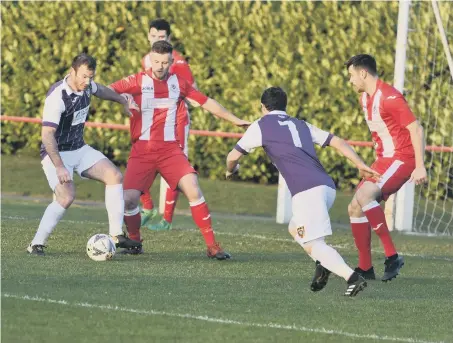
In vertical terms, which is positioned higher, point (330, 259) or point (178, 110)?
point (178, 110)

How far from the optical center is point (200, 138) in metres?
19.6

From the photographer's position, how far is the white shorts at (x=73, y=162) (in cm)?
1116

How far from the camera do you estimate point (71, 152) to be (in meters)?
11.3

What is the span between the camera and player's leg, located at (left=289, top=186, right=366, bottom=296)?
9.24m

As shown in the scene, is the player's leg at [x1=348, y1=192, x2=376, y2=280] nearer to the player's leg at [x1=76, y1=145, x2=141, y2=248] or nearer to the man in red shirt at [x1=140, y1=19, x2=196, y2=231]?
the player's leg at [x1=76, y1=145, x2=141, y2=248]

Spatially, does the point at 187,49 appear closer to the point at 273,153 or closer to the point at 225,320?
the point at 273,153

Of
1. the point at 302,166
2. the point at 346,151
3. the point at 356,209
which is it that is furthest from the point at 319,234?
the point at 356,209

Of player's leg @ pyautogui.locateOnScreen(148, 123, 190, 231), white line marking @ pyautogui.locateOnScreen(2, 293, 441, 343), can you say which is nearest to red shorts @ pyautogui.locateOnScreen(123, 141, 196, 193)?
player's leg @ pyautogui.locateOnScreen(148, 123, 190, 231)

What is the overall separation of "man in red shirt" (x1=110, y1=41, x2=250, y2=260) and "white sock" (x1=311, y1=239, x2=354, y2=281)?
7.68ft

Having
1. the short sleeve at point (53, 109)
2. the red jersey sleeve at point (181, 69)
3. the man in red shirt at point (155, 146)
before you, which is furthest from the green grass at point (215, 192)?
the short sleeve at point (53, 109)

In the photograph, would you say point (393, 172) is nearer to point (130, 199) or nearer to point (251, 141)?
point (251, 141)

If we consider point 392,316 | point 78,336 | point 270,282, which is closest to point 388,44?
point 270,282

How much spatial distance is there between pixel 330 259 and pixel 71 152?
121 inches

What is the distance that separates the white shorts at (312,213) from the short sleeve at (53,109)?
8.07ft
